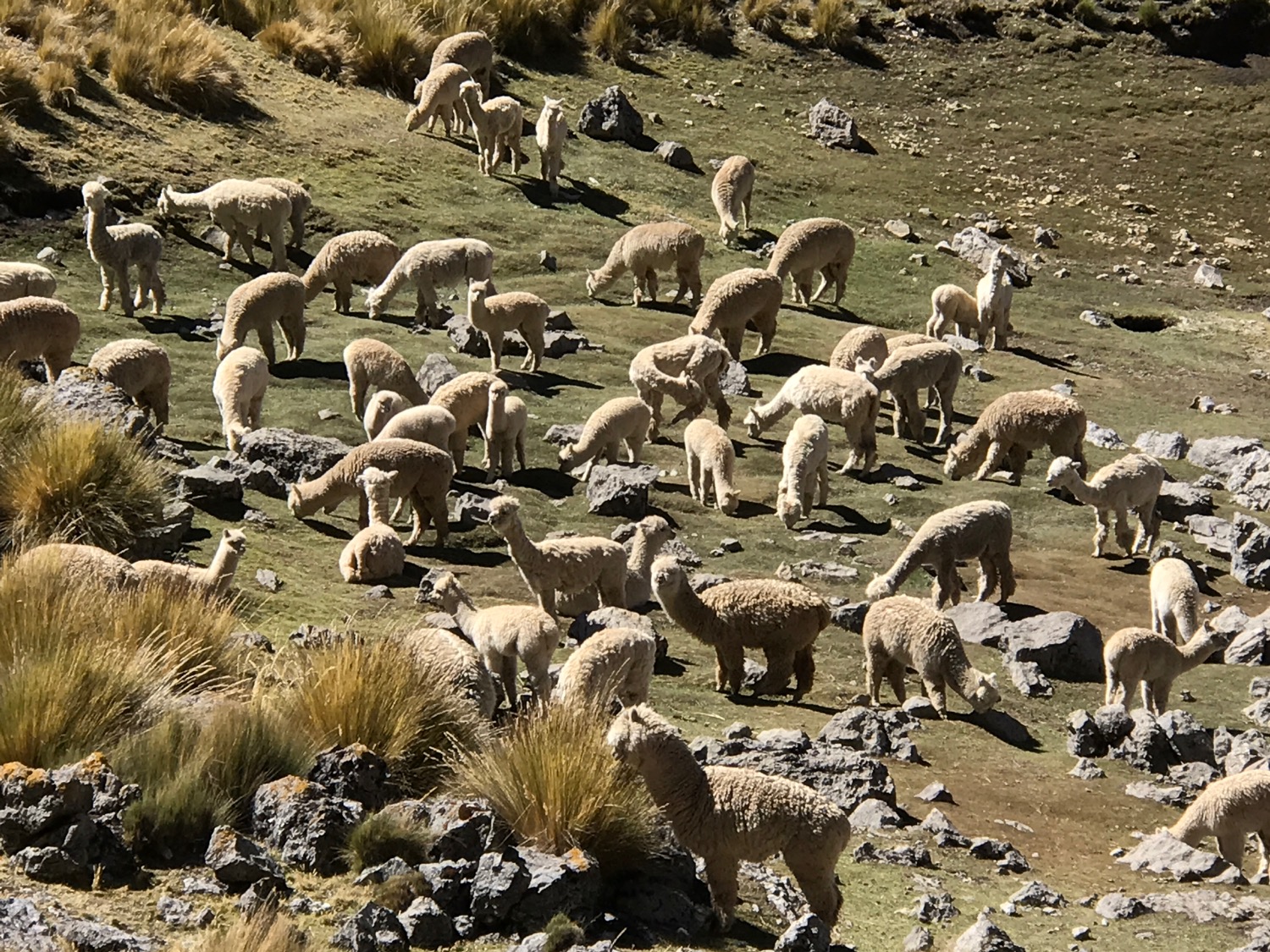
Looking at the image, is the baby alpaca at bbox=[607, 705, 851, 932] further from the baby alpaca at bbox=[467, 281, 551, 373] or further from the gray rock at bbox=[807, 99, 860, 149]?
the gray rock at bbox=[807, 99, 860, 149]

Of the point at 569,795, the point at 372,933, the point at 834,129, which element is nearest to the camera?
the point at 372,933

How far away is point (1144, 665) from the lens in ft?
46.1

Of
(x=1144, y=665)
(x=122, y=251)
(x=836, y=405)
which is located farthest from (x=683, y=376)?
(x=1144, y=665)

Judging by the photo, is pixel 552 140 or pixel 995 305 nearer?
pixel 995 305

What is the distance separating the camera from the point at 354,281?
2395cm

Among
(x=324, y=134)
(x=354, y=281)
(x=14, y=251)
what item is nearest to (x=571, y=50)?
(x=324, y=134)

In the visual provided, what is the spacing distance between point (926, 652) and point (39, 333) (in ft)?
30.5

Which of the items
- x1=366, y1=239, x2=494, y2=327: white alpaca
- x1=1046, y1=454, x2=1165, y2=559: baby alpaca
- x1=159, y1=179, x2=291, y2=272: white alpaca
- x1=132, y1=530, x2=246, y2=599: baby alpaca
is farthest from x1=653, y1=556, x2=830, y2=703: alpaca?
x1=159, y1=179, x2=291, y2=272: white alpaca

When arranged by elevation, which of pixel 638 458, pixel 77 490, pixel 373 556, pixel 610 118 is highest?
pixel 610 118

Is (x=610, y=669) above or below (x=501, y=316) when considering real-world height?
below

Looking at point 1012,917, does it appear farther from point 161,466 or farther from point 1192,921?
point 161,466

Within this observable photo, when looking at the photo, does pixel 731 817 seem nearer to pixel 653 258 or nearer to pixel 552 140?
pixel 653 258

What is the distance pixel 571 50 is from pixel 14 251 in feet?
45.6

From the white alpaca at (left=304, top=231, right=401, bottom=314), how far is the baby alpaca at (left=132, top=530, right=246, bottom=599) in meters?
10.2
